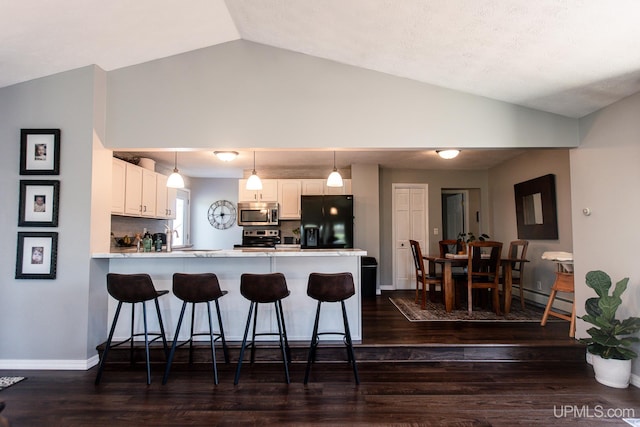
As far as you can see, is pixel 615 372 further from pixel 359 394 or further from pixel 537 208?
pixel 537 208

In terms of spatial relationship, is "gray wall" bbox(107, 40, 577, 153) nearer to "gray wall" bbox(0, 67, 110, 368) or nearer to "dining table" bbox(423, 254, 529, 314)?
"gray wall" bbox(0, 67, 110, 368)

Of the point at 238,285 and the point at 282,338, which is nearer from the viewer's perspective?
the point at 282,338

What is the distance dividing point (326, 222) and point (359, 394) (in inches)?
127

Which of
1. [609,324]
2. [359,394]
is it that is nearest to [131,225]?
[359,394]

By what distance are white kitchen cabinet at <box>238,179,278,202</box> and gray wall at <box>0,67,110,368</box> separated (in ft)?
9.55

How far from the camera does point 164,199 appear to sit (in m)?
5.09

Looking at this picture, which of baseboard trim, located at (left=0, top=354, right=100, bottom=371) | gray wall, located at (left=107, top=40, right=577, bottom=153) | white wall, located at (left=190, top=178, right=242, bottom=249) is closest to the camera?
baseboard trim, located at (left=0, top=354, right=100, bottom=371)

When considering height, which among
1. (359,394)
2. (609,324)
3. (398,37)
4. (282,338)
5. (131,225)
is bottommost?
(359,394)

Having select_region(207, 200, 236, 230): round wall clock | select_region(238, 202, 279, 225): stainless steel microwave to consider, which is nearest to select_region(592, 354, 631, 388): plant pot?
select_region(238, 202, 279, 225): stainless steel microwave

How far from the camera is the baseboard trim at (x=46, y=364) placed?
9.53 ft

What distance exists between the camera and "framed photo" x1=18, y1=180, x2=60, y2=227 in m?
2.95

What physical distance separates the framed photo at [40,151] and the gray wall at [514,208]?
5.21 meters

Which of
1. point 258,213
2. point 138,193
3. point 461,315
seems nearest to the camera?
point 461,315

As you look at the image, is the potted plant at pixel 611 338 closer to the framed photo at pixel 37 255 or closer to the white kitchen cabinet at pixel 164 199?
the framed photo at pixel 37 255
